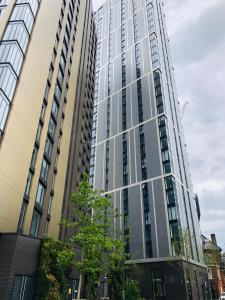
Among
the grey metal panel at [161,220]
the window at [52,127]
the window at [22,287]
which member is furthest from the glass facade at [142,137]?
the window at [22,287]

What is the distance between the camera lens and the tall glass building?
59.2 meters

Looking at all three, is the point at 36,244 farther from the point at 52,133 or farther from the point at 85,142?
the point at 85,142

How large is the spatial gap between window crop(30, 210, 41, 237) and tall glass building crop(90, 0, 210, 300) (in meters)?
13.4

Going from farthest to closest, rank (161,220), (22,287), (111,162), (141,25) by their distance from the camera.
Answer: (141,25) < (111,162) < (161,220) < (22,287)

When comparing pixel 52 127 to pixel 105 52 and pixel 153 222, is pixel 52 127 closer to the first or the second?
pixel 153 222

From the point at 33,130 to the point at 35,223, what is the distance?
39.1 ft

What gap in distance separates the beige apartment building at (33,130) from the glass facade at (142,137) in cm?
2120

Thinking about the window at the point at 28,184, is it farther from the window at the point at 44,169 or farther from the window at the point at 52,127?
the window at the point at 52,127

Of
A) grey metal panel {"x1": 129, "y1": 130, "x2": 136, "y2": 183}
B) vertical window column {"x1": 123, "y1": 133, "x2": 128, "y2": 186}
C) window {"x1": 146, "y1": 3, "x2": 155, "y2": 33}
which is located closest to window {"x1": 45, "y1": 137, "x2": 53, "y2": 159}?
grey metal panel {"x1": 129, "y1": 130, "x2": 136, "y2": 183}

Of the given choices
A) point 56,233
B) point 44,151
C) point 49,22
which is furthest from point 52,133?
point 49,22

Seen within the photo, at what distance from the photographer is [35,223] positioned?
3478 centimetres

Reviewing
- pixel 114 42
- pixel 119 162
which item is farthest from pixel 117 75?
pixel 119 162

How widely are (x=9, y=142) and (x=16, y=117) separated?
345 cm

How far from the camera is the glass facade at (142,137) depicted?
6438cm
